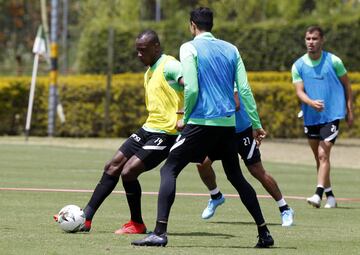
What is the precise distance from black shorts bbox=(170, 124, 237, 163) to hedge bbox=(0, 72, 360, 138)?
75.8 ft

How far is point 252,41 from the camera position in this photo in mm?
39312

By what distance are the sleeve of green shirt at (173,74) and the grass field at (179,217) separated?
1.47 metres

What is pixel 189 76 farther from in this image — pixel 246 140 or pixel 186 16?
pixel 186 16

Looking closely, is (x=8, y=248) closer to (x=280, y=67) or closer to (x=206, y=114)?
(x=206, y=114)

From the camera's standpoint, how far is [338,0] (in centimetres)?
4062

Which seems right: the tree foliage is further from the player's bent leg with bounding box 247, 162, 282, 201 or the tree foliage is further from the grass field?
the player's bent leg with bounding box 247, 162, 282, 201

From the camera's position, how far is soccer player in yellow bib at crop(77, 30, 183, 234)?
1146 cm

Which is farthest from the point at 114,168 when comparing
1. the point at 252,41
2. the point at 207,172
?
the point at 252,41

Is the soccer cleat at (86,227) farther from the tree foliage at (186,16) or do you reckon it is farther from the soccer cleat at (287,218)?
the tree foliage at (186,16)

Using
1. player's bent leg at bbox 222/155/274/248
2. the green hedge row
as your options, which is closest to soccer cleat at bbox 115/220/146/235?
player's bent leg at bbox 222/155/274/248

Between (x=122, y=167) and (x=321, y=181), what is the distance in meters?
4.38

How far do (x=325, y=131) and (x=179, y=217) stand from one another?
3072 millimetres

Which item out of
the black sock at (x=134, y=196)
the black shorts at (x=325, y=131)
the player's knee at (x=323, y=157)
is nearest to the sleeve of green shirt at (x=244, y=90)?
the black sock at (x=134, y=196)

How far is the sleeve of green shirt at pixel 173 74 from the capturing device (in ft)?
37.4
